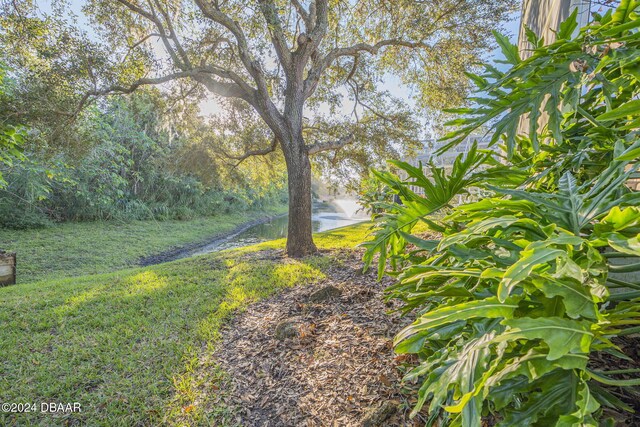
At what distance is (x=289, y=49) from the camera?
16.5 ft

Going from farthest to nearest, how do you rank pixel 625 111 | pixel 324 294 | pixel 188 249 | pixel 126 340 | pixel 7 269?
pixel 188 249, pixel 7 269, pixel 324 294, pixel 126 340, pixel 625 111

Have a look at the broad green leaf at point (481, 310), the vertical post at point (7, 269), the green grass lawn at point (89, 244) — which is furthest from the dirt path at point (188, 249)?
the broad green leaf at point (481, 310)

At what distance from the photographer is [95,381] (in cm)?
211

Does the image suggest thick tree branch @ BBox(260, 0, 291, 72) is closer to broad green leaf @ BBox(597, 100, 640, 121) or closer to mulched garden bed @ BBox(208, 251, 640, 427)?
mulched garden bed @ BBox(208, 251, 640, 427)

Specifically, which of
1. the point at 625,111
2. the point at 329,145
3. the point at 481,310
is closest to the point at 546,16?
the point at 329,145

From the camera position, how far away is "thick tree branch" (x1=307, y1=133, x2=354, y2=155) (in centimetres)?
511

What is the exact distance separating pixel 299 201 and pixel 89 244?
7228 millimetres

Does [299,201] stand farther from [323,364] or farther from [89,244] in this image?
[89,244]

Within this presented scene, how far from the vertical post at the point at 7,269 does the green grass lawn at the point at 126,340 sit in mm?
736

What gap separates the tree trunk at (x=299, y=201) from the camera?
4930 mm

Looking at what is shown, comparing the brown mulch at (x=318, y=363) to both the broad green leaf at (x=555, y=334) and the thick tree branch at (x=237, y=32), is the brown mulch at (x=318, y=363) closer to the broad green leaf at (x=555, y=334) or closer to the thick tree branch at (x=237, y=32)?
the broad green leaf at (x=555, y=334)

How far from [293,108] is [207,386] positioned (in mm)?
4373

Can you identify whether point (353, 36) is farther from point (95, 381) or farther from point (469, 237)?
point (95, 381)

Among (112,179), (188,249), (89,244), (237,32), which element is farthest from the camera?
(112,179)
